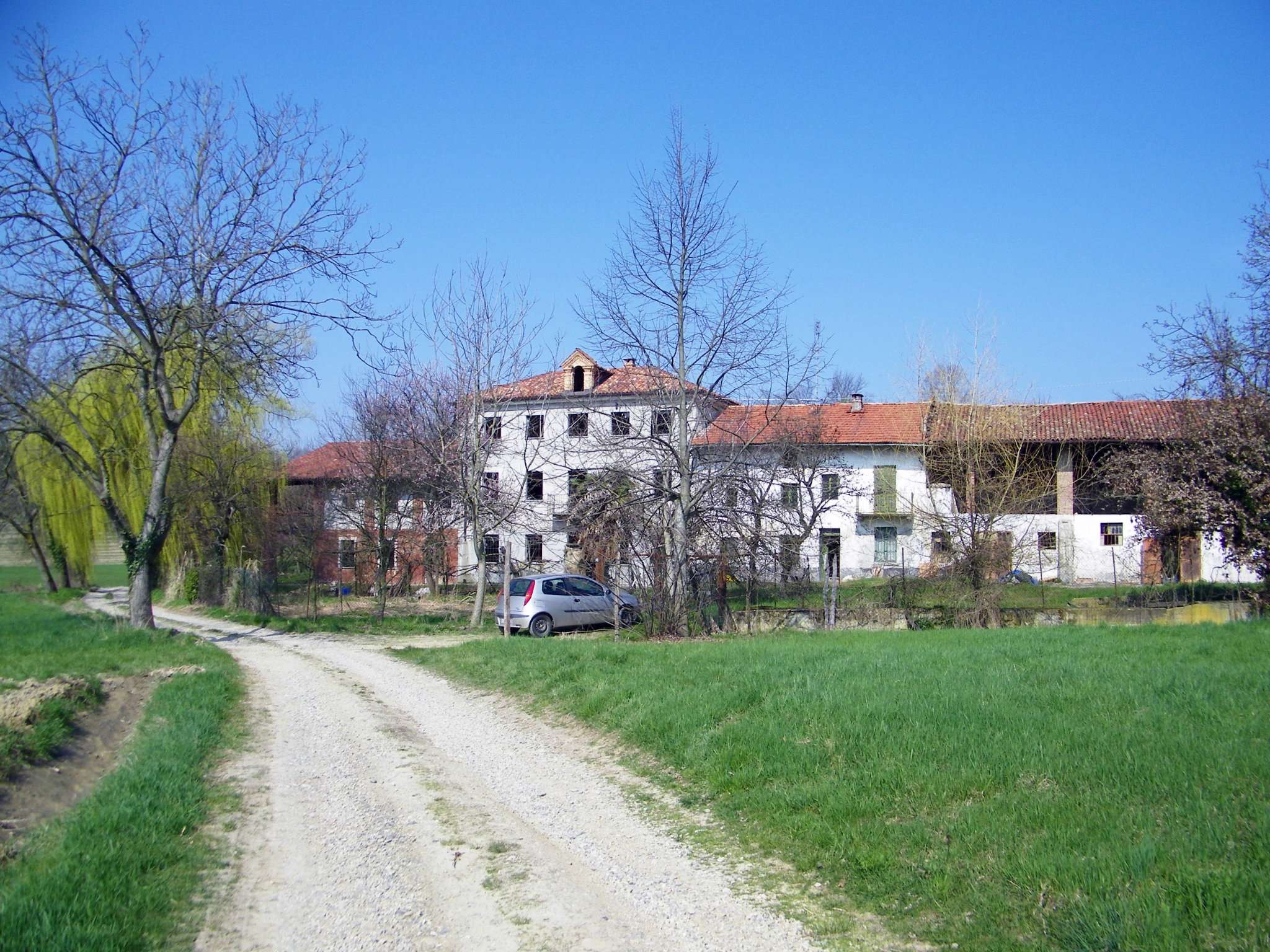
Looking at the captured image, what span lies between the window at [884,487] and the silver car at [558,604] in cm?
2279

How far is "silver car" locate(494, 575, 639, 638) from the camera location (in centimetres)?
2322

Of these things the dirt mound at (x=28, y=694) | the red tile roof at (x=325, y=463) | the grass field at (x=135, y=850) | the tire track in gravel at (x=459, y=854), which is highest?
the red tile roof at (x=325, y=463)

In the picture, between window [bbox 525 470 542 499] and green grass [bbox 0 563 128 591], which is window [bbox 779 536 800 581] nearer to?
window [bbox 525 470 542 499]

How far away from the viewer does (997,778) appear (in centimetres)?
646

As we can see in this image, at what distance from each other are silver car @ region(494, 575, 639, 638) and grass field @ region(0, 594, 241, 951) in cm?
1106

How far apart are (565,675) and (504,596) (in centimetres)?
824

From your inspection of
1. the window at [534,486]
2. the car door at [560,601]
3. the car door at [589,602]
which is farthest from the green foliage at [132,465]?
the car door at [589,602]

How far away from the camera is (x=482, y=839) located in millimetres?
6711

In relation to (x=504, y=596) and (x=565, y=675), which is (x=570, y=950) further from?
(x=504, y=596)

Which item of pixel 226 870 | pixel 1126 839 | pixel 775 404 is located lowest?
pixel 226 870

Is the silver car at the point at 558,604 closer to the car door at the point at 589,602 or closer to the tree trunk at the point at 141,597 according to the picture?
the car door at the point at 589,602

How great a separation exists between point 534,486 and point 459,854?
36.0 m

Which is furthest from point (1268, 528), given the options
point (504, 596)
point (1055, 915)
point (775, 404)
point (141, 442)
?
point (141, 442)

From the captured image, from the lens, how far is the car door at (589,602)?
78.4ft
